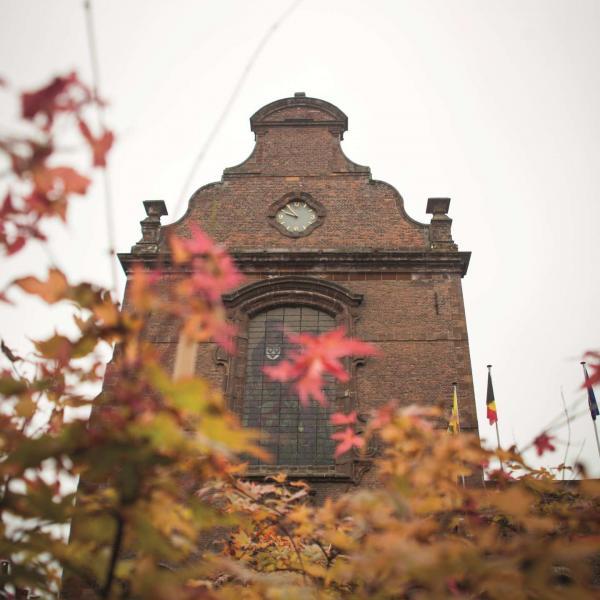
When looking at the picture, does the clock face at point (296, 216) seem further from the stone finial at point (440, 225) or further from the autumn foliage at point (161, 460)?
the autumn foliage at point (161, 460)

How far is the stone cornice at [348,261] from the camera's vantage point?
11.7 meters

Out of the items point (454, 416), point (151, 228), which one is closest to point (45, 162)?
point (454, 416)

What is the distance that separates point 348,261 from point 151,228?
14.5ft

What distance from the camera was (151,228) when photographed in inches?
497

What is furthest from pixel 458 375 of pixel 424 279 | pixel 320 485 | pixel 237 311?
pixel 237 311

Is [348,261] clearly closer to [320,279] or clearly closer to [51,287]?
[320,279]

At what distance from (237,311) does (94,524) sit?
30.5 ft

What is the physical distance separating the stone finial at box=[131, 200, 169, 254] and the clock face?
2.64 metres

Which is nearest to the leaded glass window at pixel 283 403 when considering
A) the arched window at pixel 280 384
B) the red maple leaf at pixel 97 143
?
the arched window at pixel 280 384

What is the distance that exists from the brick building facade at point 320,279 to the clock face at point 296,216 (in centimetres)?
3

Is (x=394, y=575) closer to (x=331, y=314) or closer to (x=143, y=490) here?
(x=143, y=490)

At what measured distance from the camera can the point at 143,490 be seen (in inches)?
81.4

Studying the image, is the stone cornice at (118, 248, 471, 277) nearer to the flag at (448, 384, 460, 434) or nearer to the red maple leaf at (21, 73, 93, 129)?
the flag at (448, 384, 460, 434)

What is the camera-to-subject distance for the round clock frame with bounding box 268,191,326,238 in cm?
1260
